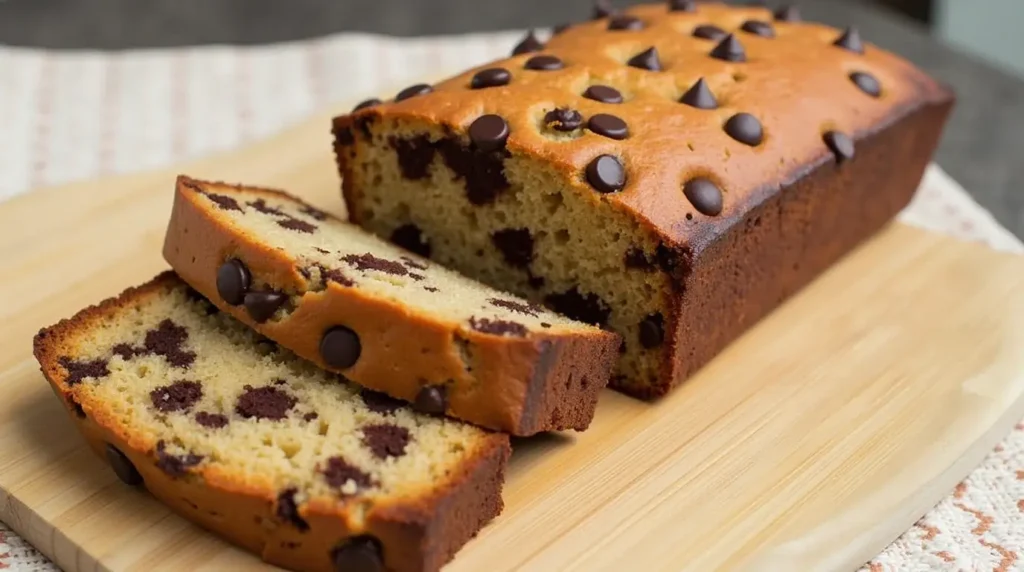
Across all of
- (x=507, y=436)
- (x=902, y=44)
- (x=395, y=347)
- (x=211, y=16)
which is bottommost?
(x=902, y=44)

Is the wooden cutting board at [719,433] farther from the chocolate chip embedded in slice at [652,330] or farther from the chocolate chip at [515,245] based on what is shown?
the chocolate chip at [515,245]

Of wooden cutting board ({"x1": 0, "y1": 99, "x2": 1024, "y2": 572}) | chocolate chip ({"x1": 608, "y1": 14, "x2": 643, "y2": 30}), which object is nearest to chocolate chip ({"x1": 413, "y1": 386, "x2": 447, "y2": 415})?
wooden cutting board ({"x1": 0, "y1": 99, "x2": 1024, "y2": 572})

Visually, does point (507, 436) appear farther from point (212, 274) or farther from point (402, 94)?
point (402, 94)

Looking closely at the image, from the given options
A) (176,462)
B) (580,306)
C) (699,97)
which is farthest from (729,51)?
(176,462)

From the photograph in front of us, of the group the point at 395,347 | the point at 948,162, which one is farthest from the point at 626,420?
the point at 948,162

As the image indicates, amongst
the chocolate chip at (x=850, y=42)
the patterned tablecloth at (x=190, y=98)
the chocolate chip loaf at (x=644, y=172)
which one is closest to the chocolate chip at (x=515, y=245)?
the chocolate chip loaf at (x=644, y=172)

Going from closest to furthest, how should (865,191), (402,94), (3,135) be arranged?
1. (402,94)
2. (865,191)
3. (3,135)

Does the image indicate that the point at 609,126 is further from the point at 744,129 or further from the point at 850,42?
the point at 850,42
